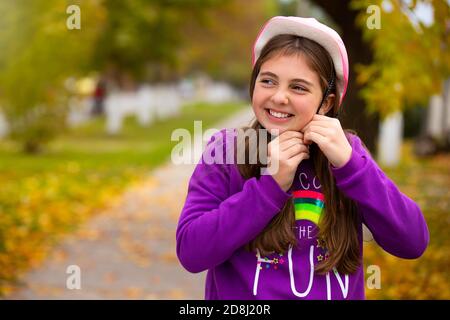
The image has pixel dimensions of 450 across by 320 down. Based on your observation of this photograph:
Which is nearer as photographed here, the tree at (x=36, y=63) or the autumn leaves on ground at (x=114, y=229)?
the autumn leaves on ground at (x=114, y=229)

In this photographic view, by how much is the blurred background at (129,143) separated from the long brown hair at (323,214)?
17.2 inches

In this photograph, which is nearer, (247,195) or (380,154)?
(247,195)

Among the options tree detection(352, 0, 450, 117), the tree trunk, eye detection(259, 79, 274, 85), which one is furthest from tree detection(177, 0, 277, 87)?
eye detection(259, 79, 274, 85)

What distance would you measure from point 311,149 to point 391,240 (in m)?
0.34

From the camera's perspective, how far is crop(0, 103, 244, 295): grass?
6.60m

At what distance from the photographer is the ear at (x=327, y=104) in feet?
6.28

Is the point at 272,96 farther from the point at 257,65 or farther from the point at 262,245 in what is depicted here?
the point at 262,245

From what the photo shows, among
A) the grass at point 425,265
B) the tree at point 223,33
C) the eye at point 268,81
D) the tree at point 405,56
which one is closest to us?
the eye at point 268,81

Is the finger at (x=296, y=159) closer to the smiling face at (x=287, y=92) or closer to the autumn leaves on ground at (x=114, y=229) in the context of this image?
the smiling face at (x=287, y=92)

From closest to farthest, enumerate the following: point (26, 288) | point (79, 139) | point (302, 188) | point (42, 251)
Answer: point (302, 188)
point (26, 288)
point (42, 251)
point (79, 139)

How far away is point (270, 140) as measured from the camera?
1.89 m

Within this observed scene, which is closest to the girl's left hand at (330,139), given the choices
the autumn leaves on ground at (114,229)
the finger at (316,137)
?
the finger at (316,137)

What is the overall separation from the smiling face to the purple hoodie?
156mm

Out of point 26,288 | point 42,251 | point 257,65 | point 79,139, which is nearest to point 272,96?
point 257,65
